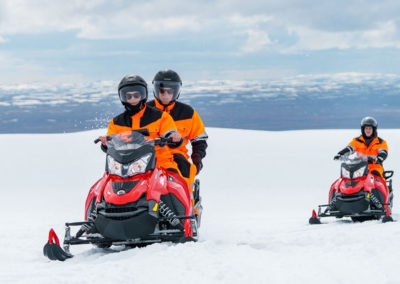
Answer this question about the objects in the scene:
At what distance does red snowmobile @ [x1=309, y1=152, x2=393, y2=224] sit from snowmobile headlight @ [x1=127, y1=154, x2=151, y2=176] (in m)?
4.57

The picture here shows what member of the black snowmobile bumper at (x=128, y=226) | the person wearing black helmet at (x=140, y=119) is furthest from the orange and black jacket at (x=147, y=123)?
the black snowmobile bumper at (x=128, y=226)

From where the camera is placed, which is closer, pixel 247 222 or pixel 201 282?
pixel 201 282

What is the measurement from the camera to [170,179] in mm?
5723

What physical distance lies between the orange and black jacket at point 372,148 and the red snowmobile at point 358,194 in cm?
21

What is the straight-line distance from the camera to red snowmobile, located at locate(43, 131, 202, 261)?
512 centimetres

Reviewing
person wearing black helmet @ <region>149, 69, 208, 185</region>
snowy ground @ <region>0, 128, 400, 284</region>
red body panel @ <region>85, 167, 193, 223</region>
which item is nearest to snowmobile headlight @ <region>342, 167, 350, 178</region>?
snowy ground @ <region>0, 128, 400, 284</region>

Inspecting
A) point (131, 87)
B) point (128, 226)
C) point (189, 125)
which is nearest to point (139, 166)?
point (128, 226)

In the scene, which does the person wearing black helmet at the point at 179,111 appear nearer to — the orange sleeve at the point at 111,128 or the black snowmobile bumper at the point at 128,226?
the orange sleeve at the point at 111,128

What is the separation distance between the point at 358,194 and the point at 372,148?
1.24 metres

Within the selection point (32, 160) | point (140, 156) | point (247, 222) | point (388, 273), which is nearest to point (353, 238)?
point (388, 273)

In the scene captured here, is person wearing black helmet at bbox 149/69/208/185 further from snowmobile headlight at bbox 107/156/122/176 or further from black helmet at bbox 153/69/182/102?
→ snowmobile headlight at bbox 107/156/122/176

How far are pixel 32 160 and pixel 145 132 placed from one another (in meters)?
13.4

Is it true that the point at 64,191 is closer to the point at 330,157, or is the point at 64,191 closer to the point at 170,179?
the point at 330,157

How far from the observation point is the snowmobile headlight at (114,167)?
517 cm
